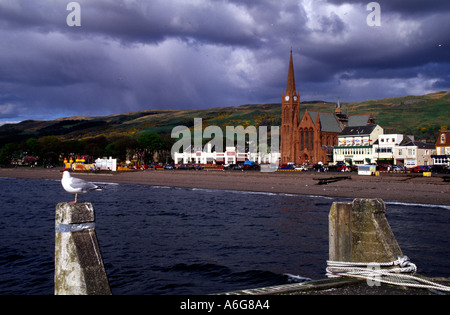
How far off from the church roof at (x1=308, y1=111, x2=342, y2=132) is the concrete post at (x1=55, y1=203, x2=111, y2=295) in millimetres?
166992

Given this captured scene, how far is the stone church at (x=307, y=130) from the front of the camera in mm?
160375

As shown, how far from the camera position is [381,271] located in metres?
8.12

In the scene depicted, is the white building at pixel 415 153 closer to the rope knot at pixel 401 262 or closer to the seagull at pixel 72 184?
the rope knot at pixel 401 262

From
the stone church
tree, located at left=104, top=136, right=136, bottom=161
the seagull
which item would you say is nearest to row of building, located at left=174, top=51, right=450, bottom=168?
the stone church

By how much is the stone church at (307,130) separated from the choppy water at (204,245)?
411 feet

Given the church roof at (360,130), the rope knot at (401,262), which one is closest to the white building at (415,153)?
the church roof at (360,130)

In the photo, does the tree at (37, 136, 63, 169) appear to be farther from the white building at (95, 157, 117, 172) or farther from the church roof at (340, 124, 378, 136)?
the church roof at (340, 124, 378, 136)

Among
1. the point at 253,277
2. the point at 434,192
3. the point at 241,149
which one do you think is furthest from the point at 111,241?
the point at 241,149

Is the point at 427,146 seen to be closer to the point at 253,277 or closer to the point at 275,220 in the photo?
the point at 275,220

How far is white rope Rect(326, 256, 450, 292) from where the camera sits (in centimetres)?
784

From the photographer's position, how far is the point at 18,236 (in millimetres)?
24438
